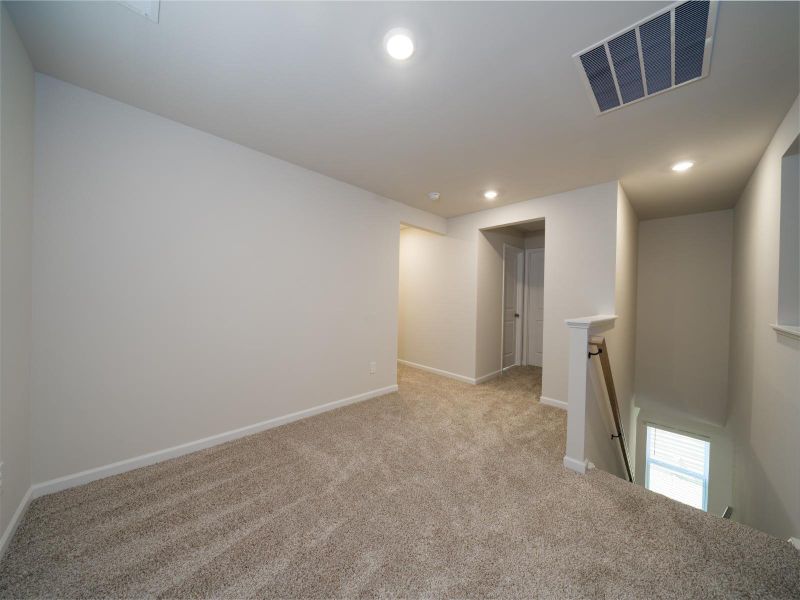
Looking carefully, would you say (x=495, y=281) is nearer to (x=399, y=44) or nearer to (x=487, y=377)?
(x=487, y=377)

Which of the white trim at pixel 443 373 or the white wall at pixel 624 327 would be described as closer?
the white wall at pixel 624 327

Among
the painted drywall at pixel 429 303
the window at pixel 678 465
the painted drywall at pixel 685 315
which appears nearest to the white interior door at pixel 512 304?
the painted drywall at pixel 429 303

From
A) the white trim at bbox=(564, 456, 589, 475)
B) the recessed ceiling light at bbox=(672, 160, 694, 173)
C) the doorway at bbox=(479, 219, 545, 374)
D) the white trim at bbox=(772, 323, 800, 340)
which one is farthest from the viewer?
the doorway at bbox=(479, 219, 545, 374)

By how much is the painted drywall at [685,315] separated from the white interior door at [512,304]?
1839 mm

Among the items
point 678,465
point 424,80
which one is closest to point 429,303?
point 424,80

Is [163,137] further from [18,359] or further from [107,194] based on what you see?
[18,359]

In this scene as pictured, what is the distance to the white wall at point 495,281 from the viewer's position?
10.4ft

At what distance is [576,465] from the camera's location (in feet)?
6.96

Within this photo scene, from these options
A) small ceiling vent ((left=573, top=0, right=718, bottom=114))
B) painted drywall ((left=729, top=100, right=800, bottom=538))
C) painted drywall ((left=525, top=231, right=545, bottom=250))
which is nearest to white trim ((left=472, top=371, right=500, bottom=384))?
painted drywall ((left=525, top=231, right=545, bottom=250))

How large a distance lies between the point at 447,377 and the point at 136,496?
11.6 feet

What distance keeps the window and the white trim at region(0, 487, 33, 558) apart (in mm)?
6872

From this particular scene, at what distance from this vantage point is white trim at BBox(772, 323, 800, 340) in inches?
67.4

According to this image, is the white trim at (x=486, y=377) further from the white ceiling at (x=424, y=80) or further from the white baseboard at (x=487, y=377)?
the white ceiling at (x=424, y=80)

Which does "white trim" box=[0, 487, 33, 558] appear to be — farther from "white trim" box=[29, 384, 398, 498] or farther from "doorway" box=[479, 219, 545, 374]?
"doorway" box=[479, 219, 545, 374]
